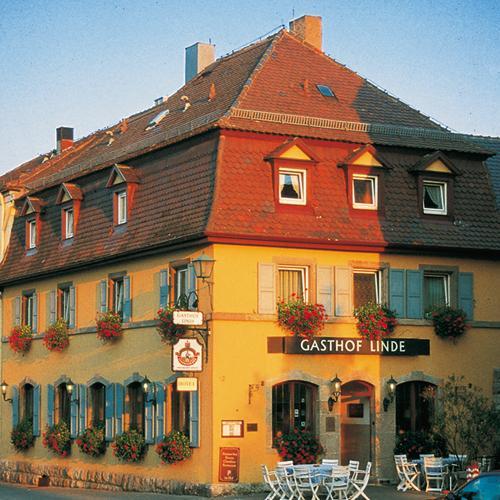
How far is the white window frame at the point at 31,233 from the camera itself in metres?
42.2

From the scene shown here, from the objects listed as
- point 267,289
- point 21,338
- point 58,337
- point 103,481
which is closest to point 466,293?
point 267,289

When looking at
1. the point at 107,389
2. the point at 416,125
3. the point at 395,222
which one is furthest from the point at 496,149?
the point at 107,389

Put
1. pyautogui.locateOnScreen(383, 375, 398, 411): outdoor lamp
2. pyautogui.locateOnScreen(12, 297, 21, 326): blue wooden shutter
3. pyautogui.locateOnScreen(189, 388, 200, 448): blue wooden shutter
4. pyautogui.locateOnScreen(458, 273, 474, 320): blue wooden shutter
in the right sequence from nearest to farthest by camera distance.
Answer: pyautogui.locateOnScreen(189, 388, 200, 448): blue wooden shutter, pyautogui.locateOnScreen(383, 375, 398, 411): outdoor lamp, pyautogui.locateOnScreen(458, 273, 474, 320): blue wooden shutter, pyautogui.locateOnScreen(12, 297, 21, 326): blue wooden shutter

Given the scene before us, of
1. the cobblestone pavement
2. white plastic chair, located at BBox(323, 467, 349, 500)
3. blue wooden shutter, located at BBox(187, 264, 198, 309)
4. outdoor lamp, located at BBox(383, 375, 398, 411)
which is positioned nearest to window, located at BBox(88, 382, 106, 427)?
the cobblestone pavement

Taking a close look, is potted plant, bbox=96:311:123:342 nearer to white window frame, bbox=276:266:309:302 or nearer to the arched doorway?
white window frame, bbox=276:266:309:302

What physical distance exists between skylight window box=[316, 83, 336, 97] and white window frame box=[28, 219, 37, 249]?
37.6 ft

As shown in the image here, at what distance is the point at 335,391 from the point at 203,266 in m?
4.76

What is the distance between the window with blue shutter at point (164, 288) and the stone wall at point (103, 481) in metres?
4.60

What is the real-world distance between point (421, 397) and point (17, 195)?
1783 cm

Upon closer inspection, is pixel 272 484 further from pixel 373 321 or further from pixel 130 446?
pixel 130 446

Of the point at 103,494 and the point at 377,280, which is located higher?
the point at 377,280

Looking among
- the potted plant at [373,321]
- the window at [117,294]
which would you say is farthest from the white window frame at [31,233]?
the potted plant at [373,321]

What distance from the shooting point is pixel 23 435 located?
4106cm

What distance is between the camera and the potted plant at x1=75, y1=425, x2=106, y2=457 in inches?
1420
